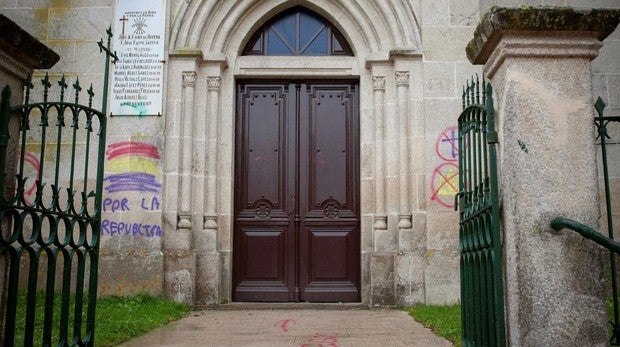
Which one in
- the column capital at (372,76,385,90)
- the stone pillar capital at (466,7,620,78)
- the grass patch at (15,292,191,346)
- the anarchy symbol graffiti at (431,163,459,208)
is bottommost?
the grass patch at (15,292,191,346)

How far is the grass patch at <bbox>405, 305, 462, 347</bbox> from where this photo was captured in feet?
16.9

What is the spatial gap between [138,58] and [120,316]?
3465 millimetres

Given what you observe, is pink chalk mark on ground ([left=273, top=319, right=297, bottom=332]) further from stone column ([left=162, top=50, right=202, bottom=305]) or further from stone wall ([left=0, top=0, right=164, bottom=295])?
stone wall ([left=0, top=0, right=164, bottom=295])

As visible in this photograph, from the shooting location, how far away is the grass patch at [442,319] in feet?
16.9

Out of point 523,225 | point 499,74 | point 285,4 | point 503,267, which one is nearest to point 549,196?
point 523,225

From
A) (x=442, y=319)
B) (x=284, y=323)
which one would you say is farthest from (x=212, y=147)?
(x=442, y=319)

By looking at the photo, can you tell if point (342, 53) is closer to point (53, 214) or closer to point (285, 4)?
point (285, 4)

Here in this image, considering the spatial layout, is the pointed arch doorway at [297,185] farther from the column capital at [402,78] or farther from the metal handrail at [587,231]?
the metal handrail at [587,231]

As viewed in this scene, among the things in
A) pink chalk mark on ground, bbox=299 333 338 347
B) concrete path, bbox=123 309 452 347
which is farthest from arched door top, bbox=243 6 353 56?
pink chalk mark on ground, bbox=299 333 338 347

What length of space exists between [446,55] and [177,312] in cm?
459

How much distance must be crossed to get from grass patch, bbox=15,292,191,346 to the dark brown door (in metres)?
1.30

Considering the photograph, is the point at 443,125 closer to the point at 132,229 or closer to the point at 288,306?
the point at 288,306

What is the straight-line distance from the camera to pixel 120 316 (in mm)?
6203

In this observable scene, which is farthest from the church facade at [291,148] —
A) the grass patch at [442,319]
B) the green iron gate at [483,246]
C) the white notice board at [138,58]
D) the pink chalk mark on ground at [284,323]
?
the green iron gate at [483,246]
